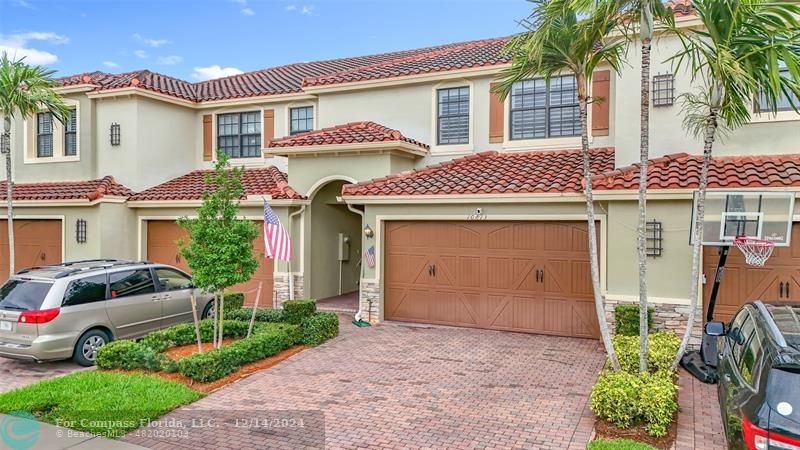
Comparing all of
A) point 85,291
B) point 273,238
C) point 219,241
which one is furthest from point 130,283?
point 273,238

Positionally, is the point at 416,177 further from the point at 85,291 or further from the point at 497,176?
the point at 85,291

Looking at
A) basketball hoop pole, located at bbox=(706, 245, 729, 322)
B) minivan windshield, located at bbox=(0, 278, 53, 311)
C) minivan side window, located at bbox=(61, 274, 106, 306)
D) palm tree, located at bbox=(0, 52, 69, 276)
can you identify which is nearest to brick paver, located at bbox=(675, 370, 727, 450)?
basketball hoop pole, located at bbox=(706, 245, 729, 322)

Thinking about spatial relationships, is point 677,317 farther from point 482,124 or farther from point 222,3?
point 222,3

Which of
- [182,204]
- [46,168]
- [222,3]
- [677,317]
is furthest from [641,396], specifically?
[46,168]

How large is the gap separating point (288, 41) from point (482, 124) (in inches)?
479

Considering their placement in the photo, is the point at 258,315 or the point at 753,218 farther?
the point at 258,315

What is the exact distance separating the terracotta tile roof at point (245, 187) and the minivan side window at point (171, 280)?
336 centimetres

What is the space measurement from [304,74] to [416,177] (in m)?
8.77

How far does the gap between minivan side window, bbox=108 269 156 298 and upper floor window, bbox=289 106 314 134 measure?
7.69 metres

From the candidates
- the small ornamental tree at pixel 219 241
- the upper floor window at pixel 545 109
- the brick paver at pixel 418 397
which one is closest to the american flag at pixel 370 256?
the brick paver at pixel 418 397

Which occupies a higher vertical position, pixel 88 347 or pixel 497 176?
pixel 497 176

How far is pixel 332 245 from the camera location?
15.7 m

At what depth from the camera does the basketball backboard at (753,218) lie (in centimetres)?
868

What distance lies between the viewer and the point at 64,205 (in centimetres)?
1595
